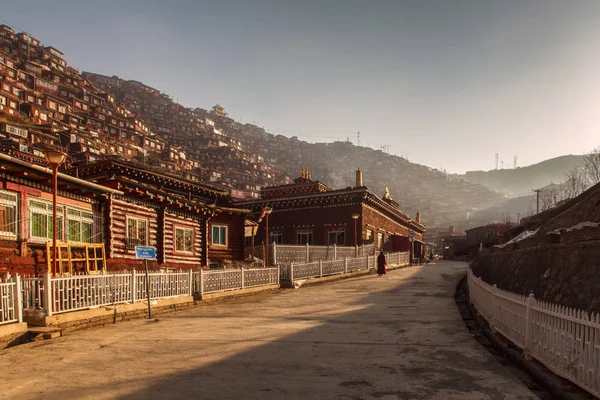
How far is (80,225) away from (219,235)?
1250cm

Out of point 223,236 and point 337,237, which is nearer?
point 223,236

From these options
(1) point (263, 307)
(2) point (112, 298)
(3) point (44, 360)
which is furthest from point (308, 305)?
(3) point (44, 360)

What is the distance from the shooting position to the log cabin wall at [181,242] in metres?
22.5

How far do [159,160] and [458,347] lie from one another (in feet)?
311

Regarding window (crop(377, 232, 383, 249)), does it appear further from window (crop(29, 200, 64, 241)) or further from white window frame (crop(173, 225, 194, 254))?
window (crop(29, 200, 64, 241))

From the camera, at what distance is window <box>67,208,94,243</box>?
1619cm

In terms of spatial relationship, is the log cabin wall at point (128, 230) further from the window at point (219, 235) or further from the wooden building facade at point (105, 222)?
the window at point (219, 235)

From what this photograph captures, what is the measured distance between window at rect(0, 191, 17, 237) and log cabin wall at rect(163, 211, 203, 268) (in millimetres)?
8818

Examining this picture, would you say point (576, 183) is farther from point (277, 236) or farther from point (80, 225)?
point (80, 225)

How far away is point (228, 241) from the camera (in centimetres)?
2922

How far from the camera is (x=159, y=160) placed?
310 feet

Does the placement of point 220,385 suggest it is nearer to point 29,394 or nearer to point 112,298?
point 29,394

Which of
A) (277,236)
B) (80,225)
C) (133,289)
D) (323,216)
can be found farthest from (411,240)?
(133,289)

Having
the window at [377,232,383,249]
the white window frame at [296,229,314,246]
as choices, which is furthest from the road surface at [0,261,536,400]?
the window at [377,232,383,249]
